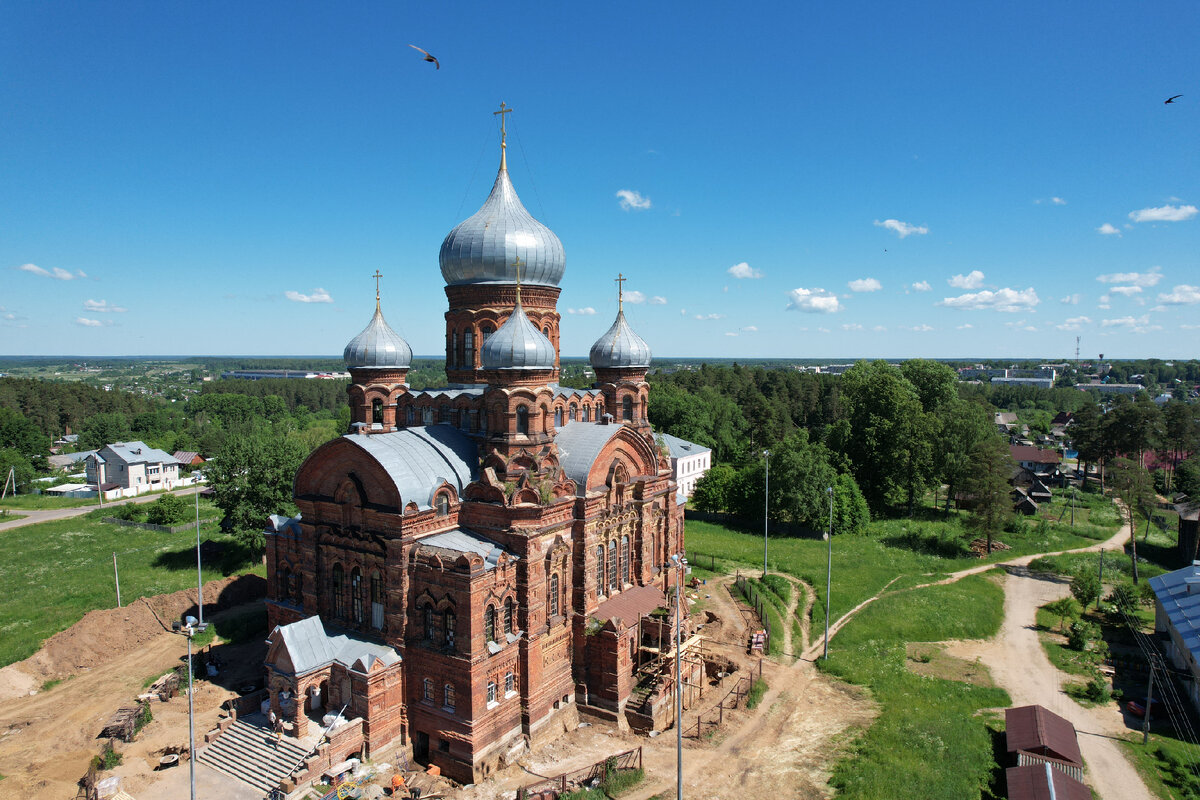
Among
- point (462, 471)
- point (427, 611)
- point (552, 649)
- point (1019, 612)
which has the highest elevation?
point (462, 471)

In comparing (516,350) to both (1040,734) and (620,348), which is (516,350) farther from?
(1040,734)

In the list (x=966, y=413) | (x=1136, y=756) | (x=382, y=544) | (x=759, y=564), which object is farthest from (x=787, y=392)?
(x=382, y=544)

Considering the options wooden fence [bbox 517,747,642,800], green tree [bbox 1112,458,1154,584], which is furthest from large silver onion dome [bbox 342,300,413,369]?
green tree [bbox 1112,458,1154,584]

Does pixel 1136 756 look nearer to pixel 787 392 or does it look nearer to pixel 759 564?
pixel 759 564

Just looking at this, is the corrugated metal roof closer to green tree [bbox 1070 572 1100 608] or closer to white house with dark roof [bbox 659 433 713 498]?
green tree [bbox 1070 572 1100 608]

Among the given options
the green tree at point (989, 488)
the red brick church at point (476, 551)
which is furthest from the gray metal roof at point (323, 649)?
the green tree at point (989, 488)

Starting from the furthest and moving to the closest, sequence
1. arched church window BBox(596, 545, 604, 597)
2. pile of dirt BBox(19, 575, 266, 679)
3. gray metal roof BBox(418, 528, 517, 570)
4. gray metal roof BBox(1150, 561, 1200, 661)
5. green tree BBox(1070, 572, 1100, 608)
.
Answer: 1. green tree BBox(1070, 572, 1100, 608)
2. pile of dirt BBox(19, 575, 266, 679)
3. arched church window BBox(596, 545, 604, 597)
4. gray metal roof BBox(1150, 561, 1200, 661)
5. gray metal roof BBox(418, 528, 517, 570)
